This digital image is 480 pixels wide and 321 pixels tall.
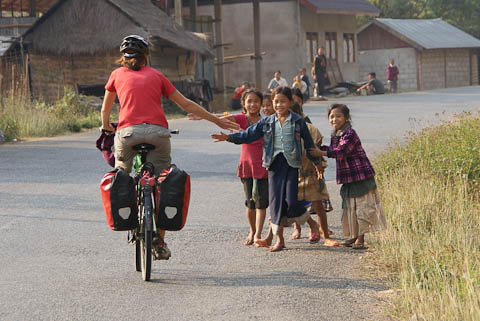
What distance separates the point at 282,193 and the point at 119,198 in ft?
6.02

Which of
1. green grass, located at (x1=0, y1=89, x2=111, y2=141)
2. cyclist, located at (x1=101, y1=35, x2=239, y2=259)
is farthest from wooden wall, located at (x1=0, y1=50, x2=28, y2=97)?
cyclist, located at (x1=101, y1=35, x2=239, y2=259)

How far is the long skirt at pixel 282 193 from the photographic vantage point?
7457mm

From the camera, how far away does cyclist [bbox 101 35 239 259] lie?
6.19 m

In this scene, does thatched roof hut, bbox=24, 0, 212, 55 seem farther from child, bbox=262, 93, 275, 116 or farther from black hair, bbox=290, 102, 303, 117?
black hair, bbox=290, 102, 303, 117

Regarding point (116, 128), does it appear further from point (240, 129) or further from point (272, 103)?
point (272, 103)

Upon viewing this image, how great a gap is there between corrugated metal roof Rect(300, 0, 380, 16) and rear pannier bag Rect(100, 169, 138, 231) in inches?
1316

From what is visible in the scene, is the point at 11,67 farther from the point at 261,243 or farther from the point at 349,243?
the point at 349,243

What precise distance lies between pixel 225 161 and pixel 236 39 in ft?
86.0

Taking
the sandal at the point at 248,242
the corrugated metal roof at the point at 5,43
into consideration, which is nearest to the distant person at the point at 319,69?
the corrugated metal roof at the point at 5,43

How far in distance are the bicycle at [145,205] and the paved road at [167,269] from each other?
24cm

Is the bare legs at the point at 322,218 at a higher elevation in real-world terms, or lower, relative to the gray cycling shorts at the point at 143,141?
lower

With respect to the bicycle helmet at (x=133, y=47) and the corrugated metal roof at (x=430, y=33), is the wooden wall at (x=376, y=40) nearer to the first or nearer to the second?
the corrugated metal roof at (x=430, y=33)

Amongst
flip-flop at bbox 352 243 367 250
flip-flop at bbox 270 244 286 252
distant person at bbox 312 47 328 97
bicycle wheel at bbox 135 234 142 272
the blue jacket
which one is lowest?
flip-flop at bbox 352 243 367 250

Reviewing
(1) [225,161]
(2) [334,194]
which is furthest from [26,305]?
(1) [225,161]
